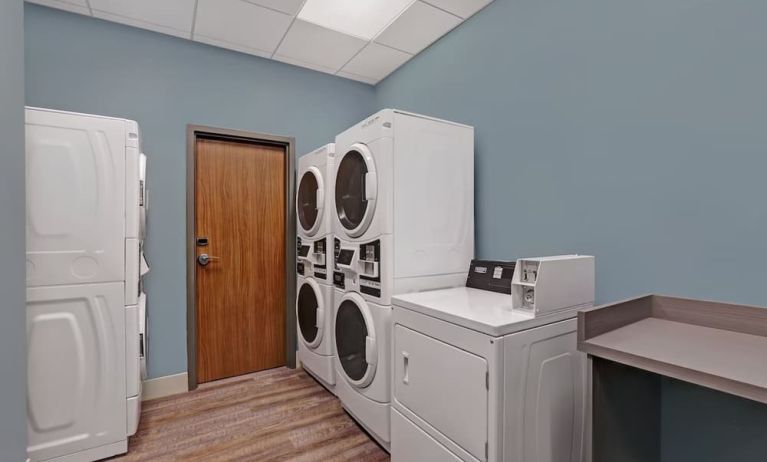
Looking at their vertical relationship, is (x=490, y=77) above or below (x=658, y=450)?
above

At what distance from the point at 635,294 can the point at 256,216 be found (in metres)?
2.68

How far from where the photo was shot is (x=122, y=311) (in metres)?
1.83

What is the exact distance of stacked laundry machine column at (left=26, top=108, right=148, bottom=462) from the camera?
167 cm

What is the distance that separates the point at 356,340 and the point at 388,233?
0.71 meters

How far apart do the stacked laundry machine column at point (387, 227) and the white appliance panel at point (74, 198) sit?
121 centimetres

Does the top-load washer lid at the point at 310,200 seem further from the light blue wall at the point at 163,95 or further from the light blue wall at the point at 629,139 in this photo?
the light blue wall at the point at 629,139

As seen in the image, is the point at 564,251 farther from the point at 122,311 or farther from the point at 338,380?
the point at 122,311

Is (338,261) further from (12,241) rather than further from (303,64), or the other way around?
(303,64)

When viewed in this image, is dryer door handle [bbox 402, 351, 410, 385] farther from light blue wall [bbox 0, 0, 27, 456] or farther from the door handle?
the door handle

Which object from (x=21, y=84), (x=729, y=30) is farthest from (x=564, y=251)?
(x=21, y=84)

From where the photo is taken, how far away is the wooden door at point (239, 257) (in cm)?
276

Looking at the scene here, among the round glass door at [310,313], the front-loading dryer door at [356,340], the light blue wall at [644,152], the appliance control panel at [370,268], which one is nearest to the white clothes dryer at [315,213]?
the round glass door at [310,313]

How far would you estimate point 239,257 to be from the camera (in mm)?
2881

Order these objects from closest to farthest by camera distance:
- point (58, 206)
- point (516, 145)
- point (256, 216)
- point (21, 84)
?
point (21, 84) → point (58, 206) → point (516, 145) → point (256, 216)
